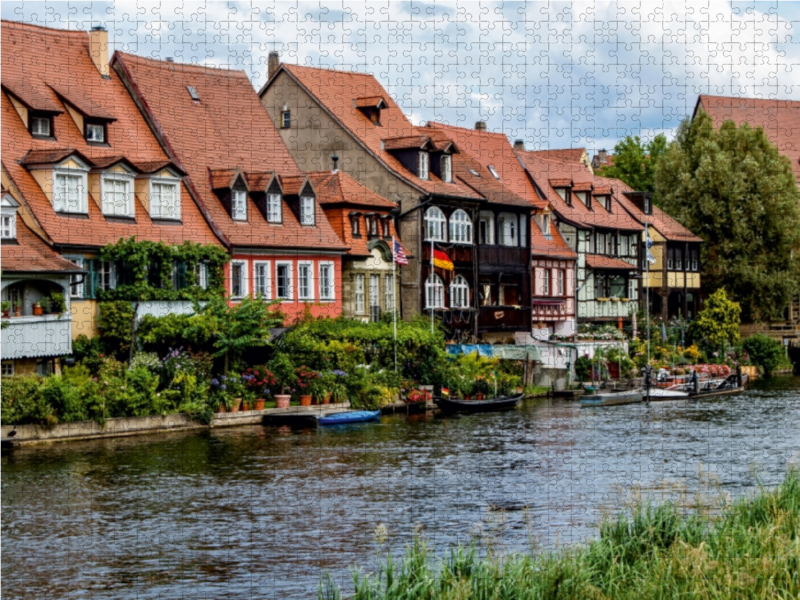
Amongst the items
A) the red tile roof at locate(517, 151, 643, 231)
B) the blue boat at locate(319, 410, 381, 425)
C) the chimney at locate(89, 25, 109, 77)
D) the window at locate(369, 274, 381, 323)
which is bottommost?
the blue boat at locate(319, 410, 381, 425)

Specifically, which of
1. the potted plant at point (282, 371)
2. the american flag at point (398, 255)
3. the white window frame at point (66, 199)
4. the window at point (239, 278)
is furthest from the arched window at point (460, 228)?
the white window frame at point (66, 199)

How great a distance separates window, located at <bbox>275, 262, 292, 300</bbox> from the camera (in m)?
44.1

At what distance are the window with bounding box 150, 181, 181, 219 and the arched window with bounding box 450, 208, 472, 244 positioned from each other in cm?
1318

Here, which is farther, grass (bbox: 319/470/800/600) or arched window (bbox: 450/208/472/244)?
arched window (bbox: 450/208/472/244)

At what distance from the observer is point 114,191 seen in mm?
38906

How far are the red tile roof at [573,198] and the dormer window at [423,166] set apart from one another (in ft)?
37.0

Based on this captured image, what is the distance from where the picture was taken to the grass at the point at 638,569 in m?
14.6

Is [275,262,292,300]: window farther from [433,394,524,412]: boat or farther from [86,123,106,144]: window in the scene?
[86,123,106,144]: window

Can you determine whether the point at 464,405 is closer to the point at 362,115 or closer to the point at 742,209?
the point at 362,115

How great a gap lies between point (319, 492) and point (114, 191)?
15.4 m

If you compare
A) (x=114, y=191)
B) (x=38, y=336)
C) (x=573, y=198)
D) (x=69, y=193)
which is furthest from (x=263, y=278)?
(x=573, y=198)

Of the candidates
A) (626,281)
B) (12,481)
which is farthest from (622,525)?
(626,281)

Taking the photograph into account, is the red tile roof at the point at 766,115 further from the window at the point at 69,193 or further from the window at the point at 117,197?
the window at the point at 69,193

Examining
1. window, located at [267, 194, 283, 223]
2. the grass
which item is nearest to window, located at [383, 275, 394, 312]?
window, located at [267, 194, 283, 223]
